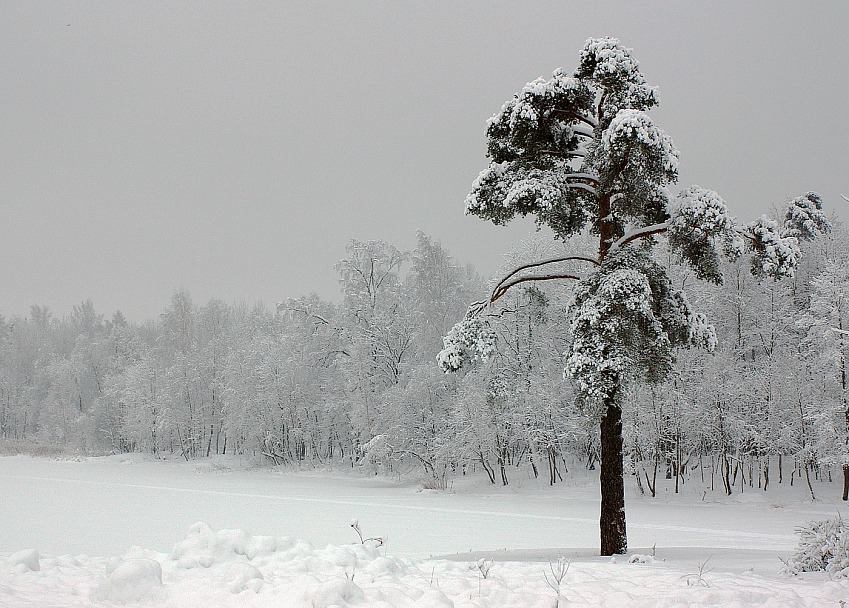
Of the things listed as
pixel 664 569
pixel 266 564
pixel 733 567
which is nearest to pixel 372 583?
pixel 266 564

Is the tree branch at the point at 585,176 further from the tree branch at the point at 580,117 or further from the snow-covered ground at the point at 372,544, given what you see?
the snow-covered ground at the point at 372,544

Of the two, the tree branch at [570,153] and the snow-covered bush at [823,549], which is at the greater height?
the tree branch at [570,153]

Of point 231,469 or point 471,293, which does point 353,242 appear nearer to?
point 471,293

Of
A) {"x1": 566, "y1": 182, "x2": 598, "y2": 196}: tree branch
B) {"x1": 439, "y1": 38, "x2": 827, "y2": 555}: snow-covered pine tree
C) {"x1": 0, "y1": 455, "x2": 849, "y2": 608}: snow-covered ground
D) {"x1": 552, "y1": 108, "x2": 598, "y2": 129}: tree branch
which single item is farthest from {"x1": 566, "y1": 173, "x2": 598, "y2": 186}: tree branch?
{"x1": 0, "y1": 455, "x2": 849, "y2": 608}: snow-covered ground

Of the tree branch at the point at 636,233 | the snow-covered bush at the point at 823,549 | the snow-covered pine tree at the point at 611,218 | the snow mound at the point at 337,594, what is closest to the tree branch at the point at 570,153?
the snow-covered pine tree at the point at 611,218

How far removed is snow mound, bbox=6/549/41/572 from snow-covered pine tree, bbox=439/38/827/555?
654 centimetres

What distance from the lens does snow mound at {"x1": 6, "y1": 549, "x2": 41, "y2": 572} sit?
596 centimetres

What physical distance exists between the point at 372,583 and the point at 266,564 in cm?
110

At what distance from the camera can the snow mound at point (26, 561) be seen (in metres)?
5.96

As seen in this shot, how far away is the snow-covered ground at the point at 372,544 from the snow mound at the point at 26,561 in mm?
16

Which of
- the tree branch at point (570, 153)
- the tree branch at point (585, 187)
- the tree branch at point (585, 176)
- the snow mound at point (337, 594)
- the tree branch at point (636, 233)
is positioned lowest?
the snow mound at point (337, 594)

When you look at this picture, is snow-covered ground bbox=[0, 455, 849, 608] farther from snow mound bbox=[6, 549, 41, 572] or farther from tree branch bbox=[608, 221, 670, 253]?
tree branch bbox=[608, 221, 670, 253]

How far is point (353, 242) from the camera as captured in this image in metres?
36.3

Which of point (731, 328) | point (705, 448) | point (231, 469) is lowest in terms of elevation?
point (231, 469)
